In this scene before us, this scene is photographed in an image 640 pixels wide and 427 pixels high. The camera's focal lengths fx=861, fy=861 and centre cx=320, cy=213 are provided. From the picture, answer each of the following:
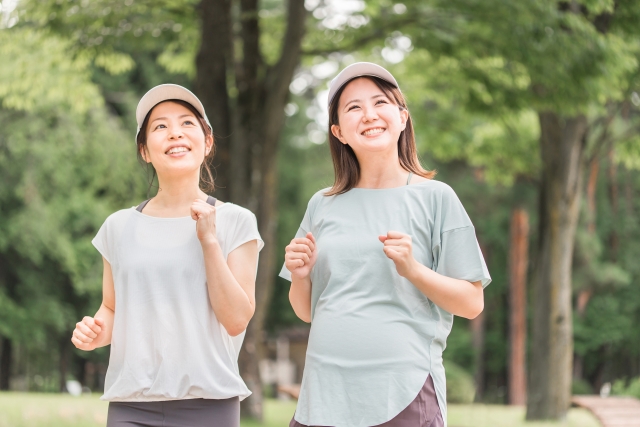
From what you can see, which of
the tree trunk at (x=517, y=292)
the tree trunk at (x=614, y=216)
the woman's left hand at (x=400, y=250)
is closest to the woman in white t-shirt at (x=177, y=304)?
the woman's left hand at (x=400, y=250)

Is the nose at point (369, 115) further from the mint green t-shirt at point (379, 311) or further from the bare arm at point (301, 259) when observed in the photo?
the bare arm at point (301, 259)

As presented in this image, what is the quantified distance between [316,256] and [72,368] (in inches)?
1245

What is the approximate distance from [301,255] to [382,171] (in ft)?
1.41

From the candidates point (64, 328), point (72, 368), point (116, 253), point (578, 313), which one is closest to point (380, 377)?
point (116, 253)

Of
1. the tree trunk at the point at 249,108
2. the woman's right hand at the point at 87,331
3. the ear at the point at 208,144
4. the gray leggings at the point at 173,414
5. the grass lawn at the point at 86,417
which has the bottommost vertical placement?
the grass lawn at the point at 86,417

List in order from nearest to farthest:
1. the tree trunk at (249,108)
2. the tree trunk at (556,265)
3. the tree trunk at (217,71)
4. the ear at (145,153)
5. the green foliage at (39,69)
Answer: the ear at (145,153) < the tree trunk at (217,71) < the tree trunk at (249,108) < the green foliage at (39,69) < the tree trunk at (556,265)

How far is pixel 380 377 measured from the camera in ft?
8.70

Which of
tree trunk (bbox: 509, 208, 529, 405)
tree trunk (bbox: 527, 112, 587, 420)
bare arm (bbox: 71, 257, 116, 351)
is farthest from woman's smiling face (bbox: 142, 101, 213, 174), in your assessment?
tree trunk (bbox: 509, 208, 529, 405)

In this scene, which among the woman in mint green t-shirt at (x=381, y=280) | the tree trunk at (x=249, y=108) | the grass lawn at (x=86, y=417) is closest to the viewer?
the woman in mint green t-shirt at (x=381, y=280)

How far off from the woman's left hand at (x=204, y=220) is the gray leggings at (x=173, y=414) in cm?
55

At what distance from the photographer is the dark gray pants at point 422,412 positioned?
8.59 ft

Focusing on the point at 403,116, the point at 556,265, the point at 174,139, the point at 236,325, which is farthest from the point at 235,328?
the point at 556,265

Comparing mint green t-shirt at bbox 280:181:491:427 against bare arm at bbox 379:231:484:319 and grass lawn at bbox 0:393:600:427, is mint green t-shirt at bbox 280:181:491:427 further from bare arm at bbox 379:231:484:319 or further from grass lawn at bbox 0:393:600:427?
grass lawn at bbox 0:393:600:427

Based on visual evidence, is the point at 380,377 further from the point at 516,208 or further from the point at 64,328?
the point at 516,208
